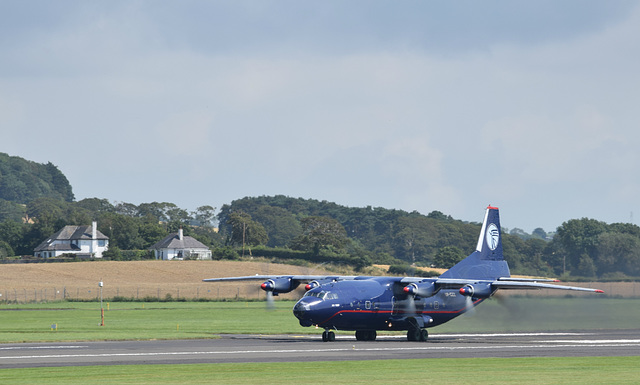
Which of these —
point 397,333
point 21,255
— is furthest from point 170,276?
point 397,333

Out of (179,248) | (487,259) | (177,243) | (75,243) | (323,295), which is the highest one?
(75,243)

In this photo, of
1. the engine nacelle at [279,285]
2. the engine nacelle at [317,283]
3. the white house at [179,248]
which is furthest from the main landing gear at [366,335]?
the white house at [179,248]

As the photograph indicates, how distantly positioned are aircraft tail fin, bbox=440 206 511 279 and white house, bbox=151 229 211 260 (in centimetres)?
12360

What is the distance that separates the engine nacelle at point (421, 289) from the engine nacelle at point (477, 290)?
175 cm

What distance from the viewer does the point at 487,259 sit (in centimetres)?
5478

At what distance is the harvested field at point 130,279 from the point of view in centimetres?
12181

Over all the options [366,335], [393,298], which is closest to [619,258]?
[366,335]

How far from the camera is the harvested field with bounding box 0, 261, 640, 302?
12181 centimetres

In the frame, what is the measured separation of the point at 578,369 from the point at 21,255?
557 ft

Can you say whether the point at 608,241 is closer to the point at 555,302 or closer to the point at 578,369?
the point at 555,302

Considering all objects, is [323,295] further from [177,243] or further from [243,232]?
[243,232]

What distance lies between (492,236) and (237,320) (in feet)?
88.6

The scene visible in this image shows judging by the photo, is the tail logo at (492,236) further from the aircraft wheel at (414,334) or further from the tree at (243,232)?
the tree at (243,232)

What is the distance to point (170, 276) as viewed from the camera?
150 m
